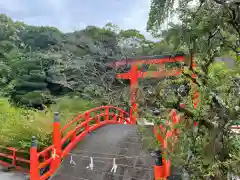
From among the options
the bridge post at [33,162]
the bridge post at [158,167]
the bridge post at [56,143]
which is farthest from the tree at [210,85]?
the bridge post at [56,143]

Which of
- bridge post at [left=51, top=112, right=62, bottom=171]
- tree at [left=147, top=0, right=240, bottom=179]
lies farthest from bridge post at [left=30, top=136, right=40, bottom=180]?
tree at [left=147, top=0, right=240, bottom=179]

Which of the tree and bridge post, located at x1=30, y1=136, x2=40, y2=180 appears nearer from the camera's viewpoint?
the tree

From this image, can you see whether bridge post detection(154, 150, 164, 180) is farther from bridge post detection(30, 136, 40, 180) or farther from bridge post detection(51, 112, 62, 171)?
bridge post detection(51, 112, 62, 171)

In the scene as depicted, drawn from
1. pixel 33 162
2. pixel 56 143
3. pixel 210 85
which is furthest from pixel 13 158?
pixel 210 85

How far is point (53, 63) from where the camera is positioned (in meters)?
14.0

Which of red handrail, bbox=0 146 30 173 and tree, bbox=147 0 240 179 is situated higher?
tree, bbox=147 0 240 179

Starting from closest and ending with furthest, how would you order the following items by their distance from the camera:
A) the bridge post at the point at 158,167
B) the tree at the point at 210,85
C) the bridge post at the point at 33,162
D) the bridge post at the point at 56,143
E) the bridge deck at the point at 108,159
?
the tree at the point at 210,85 < the bridge post at the point at 158,167 < the bridge post at the point at 33,162 < the bridge deck at the point at 108,159 < the bridge post at the point at 56,143

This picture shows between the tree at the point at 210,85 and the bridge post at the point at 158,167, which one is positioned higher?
the tree at the point at 210,85

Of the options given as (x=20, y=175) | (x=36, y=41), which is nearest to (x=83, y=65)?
(x=20, y=175)

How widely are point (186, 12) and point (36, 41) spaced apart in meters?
16.7

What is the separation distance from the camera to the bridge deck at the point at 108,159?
4844 mm

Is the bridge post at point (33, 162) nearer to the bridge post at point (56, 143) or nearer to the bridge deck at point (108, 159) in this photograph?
the bridge deck at point (108, 159)

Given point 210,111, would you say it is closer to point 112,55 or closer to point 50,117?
point 50,117

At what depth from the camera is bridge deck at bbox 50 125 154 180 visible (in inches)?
191
